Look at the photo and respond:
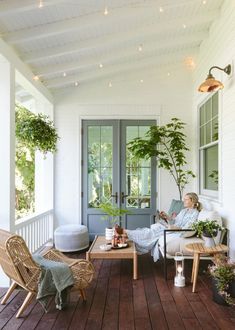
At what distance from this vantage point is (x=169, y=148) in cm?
587

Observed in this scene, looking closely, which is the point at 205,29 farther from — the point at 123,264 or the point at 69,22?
the point at 123,264

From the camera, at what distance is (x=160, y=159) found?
5.63m

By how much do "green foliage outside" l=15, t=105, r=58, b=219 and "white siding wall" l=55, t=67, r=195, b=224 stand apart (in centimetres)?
56

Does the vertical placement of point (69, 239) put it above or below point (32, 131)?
below

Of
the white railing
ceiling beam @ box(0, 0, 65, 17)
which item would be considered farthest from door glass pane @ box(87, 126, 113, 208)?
ceiling beam @ box(0, 0, 65, 17)

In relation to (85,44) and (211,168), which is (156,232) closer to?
(211,168)

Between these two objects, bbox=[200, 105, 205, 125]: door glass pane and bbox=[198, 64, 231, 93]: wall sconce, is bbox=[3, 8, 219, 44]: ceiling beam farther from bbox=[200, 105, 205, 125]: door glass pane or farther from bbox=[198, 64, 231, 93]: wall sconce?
bbox=[200, 105, 205, 125]: door glass pane

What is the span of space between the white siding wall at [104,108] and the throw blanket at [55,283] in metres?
3.04

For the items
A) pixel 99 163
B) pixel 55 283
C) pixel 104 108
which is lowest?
pixel 55 283

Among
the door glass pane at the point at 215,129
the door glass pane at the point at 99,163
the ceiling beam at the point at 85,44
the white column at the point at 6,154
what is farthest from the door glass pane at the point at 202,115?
the white column at the point at 6,154

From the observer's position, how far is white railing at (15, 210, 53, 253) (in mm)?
4379

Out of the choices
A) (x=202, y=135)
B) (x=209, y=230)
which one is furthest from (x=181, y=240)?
(x=202, y=135)

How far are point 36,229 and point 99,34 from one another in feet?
10.4

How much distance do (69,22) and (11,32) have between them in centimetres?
67
